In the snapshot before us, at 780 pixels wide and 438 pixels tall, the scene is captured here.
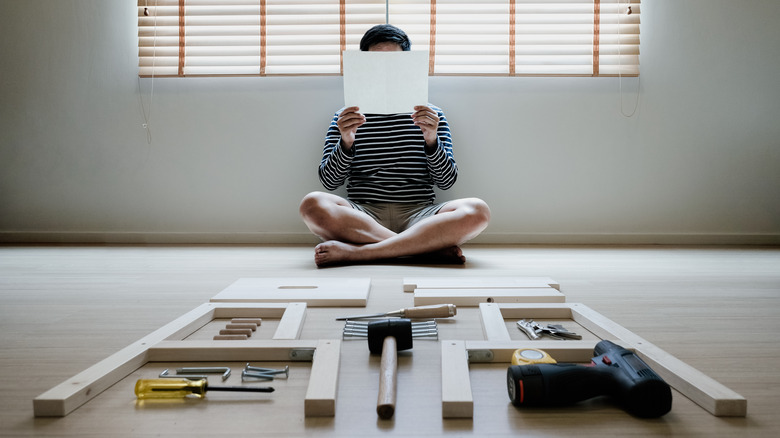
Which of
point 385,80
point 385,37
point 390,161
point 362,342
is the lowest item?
point 362,342

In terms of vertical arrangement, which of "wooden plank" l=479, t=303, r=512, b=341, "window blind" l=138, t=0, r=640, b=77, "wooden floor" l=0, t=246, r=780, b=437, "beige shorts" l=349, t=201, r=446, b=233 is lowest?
"wooden floor" l=0, t=246, r=780, b=437

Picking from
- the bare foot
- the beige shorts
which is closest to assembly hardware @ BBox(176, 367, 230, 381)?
the bare foot

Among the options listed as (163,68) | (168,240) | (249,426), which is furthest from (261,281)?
(163,68)

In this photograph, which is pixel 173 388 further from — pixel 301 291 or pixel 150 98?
pixel 150 98

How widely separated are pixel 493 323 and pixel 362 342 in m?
0.26

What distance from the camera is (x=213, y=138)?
278 cm

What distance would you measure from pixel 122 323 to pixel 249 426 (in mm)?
651

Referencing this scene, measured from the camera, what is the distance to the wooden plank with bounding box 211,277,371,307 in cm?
132

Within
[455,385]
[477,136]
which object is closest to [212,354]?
[455,385]

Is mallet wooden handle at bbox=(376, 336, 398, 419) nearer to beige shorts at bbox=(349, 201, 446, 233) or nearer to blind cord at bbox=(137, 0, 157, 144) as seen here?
beige shorts at bbox=(349, 201, 446, 233)

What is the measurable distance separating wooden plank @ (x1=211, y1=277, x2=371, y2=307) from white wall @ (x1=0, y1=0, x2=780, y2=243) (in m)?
1.20

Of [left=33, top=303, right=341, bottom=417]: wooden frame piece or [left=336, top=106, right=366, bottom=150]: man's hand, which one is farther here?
[left=336, top=106, right=366, bottom=150]: man's hand

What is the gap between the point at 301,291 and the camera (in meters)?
1.41

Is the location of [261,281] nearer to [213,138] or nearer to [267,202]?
[267,202]
